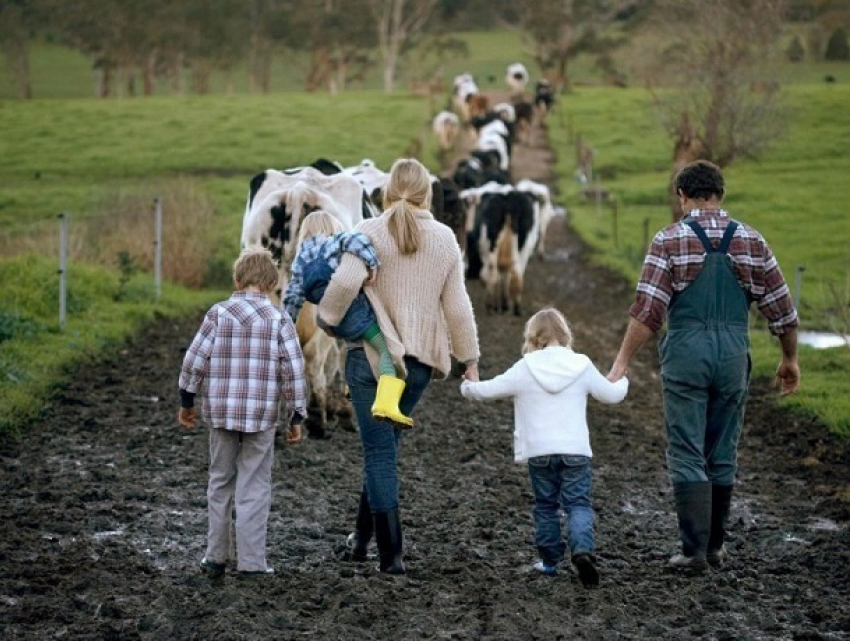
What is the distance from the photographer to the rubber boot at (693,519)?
7891mm

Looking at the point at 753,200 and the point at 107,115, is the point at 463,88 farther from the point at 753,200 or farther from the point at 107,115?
the point at 753,200

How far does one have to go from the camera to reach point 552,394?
7.67 metres

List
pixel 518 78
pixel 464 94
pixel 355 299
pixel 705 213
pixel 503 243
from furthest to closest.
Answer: pixel 518 78
pixel 464 94
pixel 503 243
pixel 705 213
pixel 355 299

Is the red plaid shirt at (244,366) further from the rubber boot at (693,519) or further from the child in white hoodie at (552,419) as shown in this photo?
the rubber boot at (693,519)

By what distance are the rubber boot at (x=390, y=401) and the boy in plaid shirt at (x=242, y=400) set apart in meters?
0.53

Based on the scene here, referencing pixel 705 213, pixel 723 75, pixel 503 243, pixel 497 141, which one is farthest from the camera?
pixel 497 141

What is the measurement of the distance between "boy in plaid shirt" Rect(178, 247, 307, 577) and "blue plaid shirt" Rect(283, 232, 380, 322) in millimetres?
165

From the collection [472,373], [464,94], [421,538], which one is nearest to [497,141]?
[464,94]

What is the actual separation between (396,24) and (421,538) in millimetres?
72834

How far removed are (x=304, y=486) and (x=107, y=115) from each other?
51044 mm

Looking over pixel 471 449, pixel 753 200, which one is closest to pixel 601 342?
pixel 471 449

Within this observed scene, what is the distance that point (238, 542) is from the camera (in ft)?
24.9

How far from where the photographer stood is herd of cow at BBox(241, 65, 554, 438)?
12047mm

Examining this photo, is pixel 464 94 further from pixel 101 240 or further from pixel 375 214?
pixel 375 214
